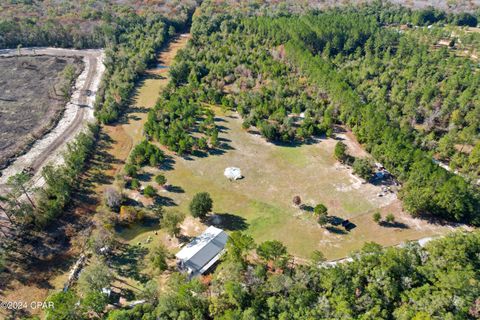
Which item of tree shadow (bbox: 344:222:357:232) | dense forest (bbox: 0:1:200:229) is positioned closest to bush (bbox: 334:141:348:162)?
tree shadow (bbox: 344:222:357:232)

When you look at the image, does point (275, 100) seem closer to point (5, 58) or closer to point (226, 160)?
point (226, 160)

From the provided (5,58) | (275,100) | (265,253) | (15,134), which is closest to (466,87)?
(275,100)

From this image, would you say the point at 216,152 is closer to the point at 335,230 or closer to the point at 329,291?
the point at 335,230

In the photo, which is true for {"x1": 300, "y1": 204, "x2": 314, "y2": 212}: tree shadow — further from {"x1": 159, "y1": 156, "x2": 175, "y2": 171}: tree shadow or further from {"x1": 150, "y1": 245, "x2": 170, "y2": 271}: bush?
{"x1": 159, "y1": 156, "x2": 175, "y2": 171}: tree shadow

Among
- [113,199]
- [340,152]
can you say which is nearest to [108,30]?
[113,199]

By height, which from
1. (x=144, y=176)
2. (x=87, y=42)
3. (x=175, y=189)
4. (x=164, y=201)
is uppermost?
(x=87, y=42)

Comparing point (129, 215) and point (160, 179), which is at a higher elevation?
point (160, 179)
